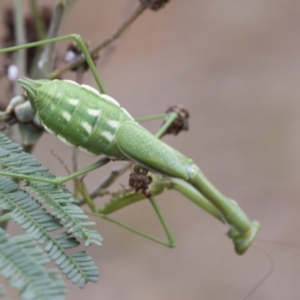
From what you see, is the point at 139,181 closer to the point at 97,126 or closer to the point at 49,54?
the point at 97,126

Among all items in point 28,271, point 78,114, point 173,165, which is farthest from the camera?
point 173,165

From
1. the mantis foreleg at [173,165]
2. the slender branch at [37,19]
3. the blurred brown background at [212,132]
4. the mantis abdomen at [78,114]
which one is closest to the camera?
the mantis abdomen at [78,114]

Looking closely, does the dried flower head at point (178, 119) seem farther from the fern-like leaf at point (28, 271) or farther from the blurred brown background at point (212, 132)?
the blurred brown background at point (212, 132)

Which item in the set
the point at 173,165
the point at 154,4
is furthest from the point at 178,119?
the point at 154,4

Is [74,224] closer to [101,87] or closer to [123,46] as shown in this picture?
[101,87]

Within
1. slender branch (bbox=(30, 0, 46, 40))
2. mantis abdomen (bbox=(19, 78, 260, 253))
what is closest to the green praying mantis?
mantis abdomen (bbox=(19, 78, 260, 253))

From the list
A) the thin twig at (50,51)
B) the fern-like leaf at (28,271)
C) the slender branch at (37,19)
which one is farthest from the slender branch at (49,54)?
the fern-like leaf at (28,271)

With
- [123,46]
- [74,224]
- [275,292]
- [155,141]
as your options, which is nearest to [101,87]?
[155,141]
